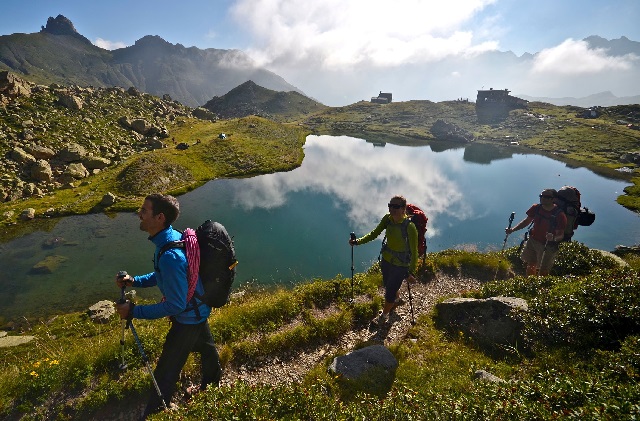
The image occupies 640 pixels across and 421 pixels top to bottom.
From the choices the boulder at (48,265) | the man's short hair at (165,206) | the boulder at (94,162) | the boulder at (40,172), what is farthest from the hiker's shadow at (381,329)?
the boulder at (94,162)

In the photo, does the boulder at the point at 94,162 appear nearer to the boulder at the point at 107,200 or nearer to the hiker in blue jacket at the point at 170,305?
the boulder at the point at 107,200

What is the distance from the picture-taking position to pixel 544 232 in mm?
14266

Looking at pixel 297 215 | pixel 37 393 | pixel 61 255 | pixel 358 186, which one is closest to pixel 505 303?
pixel 37 393

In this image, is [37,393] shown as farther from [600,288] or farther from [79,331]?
[600,288]

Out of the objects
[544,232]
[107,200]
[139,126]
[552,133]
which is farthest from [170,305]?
[552,133]

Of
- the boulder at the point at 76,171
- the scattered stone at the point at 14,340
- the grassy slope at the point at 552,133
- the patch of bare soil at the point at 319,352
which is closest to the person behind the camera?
the patch of bare soil at the point at 319,352

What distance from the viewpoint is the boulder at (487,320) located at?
420 inches

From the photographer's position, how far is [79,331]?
672 inches

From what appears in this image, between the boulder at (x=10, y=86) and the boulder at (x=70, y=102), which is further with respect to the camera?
the boulder at (x=70, y=102)

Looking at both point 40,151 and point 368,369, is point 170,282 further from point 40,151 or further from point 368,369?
point 40,151

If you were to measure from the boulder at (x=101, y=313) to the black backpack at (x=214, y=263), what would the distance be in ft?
54.1

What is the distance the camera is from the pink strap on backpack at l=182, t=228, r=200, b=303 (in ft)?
20.9

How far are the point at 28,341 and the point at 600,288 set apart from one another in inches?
1012

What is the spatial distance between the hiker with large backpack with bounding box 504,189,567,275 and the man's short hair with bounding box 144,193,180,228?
14485 millimetres
